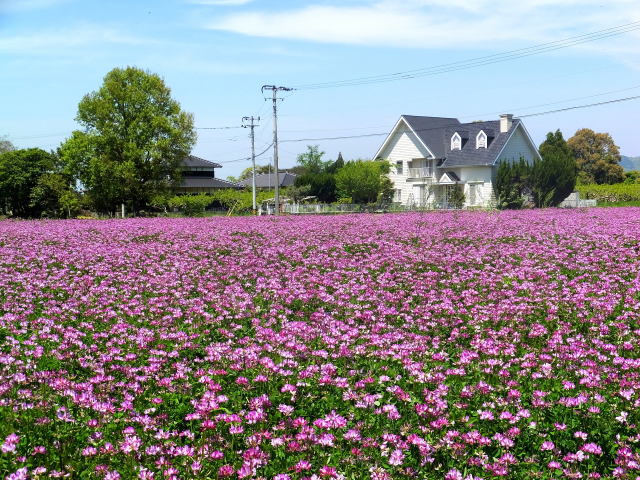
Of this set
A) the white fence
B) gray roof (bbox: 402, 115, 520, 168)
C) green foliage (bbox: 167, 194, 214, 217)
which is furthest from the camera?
gray roof (bbox: 402, 115, 520, 168)

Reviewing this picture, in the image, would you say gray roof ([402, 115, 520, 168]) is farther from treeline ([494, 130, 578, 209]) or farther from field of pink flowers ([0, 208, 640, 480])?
field of pink flowers ([0, 208, 640, 480])

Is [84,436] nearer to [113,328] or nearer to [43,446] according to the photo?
[43,446]

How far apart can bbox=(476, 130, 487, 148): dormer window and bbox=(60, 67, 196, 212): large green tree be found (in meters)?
29.5

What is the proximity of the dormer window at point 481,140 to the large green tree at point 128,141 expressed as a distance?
29.5 m

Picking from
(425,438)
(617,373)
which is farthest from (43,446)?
(617,373)

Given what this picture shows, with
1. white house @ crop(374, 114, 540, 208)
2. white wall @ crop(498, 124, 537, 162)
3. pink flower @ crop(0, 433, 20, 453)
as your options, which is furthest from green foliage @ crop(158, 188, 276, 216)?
pink flower @ crop(0, 433, 20, 453)

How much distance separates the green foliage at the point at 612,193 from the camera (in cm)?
5806

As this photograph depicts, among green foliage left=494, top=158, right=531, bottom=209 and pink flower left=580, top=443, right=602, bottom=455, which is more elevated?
green foliage left=494, top=158, right=531, bottom=209

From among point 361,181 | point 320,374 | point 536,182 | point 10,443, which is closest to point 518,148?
point 536,182

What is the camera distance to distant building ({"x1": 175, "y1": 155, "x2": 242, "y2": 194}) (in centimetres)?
8581

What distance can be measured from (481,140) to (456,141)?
345 centimetres

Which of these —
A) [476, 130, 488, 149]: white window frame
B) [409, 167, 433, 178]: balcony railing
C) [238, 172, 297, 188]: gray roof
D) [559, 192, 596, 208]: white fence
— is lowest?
[559, 192, 596, 208]: white fence

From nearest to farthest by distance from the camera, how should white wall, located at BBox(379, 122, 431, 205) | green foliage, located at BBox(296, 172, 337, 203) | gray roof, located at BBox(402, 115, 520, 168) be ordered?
1. gray roof, located at BBox(402, 115, 520, 168)
2. white wall, located at BBox(379, 122, 431, 205)
3. green foliage, located at BBox(296, 172, 337, 203)

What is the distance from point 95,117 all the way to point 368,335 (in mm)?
49628
